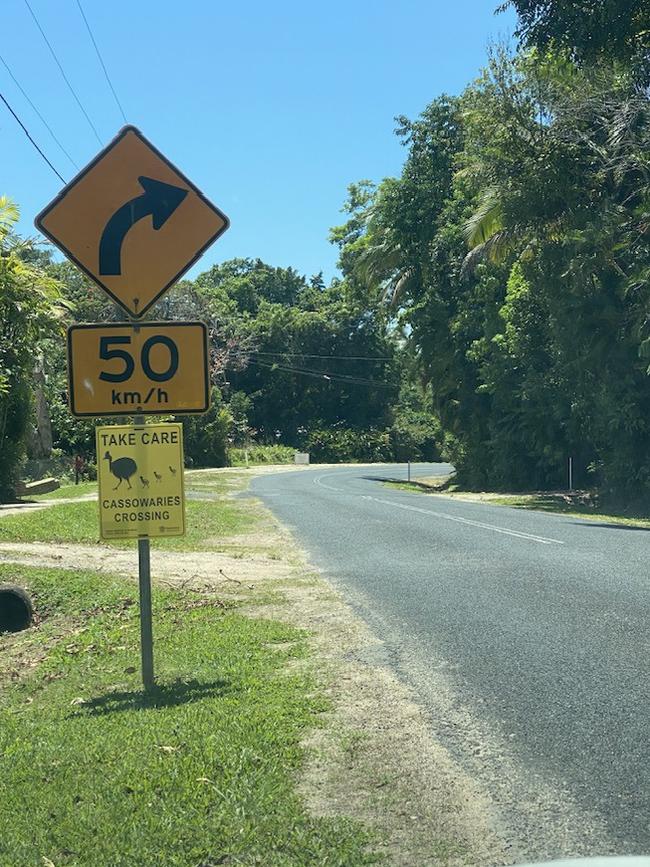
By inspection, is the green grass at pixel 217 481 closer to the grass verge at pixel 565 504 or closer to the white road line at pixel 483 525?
the grass verge at pixel 565 504

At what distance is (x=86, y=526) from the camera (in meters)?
17.3

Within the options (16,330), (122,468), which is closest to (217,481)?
(16,330)

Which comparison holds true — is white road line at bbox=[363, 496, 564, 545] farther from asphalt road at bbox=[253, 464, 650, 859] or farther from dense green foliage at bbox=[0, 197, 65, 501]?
dense green foliage at bbox=[0, 197, 65, 501]

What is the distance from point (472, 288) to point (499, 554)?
25.1 metres

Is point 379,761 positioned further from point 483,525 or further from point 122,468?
point 483,525

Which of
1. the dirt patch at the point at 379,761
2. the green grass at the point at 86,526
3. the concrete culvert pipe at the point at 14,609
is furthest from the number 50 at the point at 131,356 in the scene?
the green grass at the point at 86,526

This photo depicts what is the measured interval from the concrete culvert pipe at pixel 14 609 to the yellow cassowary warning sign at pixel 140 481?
4.79m

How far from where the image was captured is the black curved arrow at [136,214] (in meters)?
6.12

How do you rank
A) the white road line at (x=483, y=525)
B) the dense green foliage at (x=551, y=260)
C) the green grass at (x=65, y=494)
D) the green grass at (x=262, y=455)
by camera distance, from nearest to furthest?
the white road line at (x=483, y=525) < the dense green foliage at (x=551, y=260) < the green grass at (x=65, y=494) < the green grass at (x=262, y=455)

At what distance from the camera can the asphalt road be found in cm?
444

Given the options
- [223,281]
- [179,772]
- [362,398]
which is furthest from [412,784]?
[223,281]

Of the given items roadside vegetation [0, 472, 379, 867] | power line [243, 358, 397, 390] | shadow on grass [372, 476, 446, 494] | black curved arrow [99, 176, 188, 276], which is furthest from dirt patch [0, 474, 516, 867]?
power line [243, 358, 397, 390]

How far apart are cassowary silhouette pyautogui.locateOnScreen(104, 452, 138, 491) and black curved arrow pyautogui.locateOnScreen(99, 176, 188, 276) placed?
4.06 ft

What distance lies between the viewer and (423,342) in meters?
38.7
